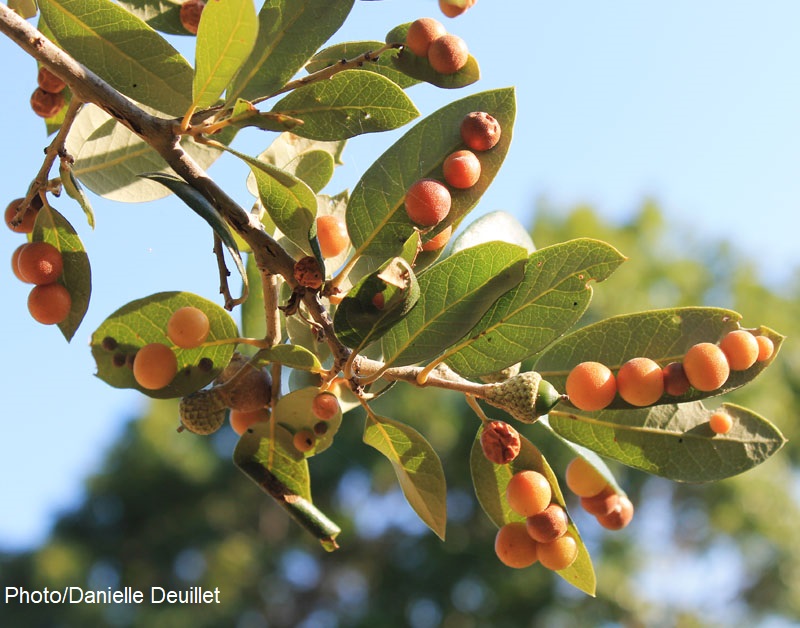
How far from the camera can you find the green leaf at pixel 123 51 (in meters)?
0.96

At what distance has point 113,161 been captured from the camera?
3.89 ft

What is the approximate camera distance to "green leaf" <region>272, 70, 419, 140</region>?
96 cm

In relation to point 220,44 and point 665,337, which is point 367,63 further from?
point 665,337

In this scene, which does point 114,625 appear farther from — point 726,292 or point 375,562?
point 726,292

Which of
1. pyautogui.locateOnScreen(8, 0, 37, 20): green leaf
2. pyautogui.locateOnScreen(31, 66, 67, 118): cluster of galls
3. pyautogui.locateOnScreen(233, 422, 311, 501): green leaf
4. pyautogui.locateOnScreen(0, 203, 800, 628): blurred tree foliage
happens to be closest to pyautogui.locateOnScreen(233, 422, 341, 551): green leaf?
pyautogui.locateOnScreen(233, 422, 311, 501): green leaf

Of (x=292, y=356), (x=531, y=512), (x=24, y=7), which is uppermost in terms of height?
(x=24, y=7)

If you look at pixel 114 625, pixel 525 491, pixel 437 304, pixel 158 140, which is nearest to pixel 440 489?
pixel 525 491

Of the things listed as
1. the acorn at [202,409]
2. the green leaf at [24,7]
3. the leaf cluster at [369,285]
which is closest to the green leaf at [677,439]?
the leaf cluster at [369,285]

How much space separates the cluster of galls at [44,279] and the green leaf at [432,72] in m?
0.52

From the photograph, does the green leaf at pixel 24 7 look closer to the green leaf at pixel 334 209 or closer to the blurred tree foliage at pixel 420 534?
the green leaf at pixel 334 209

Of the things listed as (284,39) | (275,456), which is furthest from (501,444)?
(284,39)

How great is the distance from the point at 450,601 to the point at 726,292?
7322 millimetres

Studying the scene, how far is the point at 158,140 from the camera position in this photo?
0.85 m

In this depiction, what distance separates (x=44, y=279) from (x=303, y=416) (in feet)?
1.25
